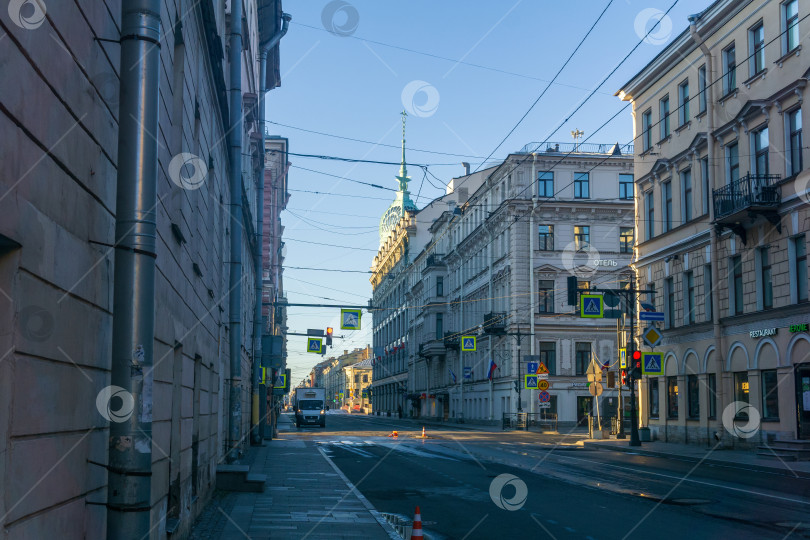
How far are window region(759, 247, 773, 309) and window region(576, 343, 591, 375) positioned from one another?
2800 centimetres

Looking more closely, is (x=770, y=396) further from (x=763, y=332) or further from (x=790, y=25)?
(x=790, y=25)

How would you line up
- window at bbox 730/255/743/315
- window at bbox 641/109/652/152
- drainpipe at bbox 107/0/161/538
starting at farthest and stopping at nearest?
window at bbox 641/109/652/152 → window at bbox 730/255/743/315 → drainpipe at bbox 107/0/161/538

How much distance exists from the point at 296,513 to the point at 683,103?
2742cm

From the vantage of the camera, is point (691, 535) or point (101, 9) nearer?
point (101, 9)

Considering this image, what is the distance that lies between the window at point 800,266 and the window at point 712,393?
6180 mm

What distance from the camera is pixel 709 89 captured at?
32.3 m

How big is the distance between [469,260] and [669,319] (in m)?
34.3

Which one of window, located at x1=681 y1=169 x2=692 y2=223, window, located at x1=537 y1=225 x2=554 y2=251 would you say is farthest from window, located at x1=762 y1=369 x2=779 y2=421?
window, located at x1=537 y1=225 x2=554 y2=251

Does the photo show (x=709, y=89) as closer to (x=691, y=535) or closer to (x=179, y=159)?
(x=691, y=535)

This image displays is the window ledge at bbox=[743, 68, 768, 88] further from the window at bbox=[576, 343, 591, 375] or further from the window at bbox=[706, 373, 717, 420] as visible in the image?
the window at bbox=[576, 343, 591, 375]

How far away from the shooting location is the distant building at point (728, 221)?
27156mm

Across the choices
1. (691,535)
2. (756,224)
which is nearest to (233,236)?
(691,535)

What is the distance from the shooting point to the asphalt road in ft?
38.5

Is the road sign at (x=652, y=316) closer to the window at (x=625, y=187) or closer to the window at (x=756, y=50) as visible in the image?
the window at (x=756, y=50)
